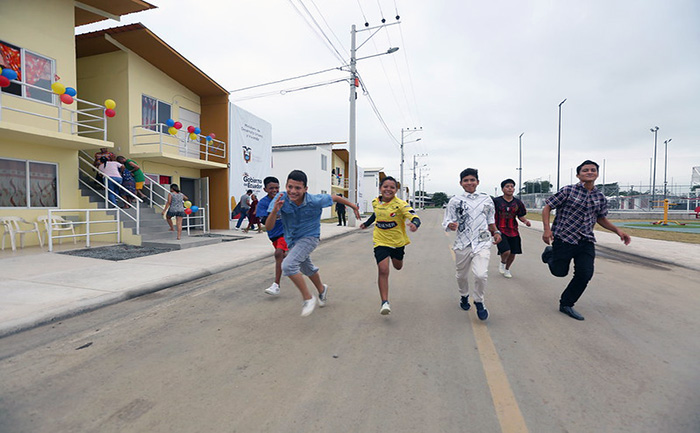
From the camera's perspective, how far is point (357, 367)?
3.10 meters

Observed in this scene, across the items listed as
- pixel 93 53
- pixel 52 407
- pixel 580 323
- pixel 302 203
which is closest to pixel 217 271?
pixel 302 203

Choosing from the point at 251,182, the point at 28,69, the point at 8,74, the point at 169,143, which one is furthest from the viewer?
the point at 251,182

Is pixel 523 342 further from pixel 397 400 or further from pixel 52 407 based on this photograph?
pixel 52 407

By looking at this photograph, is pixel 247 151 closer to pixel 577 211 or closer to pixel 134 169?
pixel 134 169

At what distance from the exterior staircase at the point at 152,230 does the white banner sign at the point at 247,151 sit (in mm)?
4617

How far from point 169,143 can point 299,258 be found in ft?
41.3

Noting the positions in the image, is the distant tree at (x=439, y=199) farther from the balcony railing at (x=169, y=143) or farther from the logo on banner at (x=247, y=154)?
the balcony railing at (x=169, y=143)

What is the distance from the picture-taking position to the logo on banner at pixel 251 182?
690 inches

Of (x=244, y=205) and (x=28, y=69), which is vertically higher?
(x=28, y=69)

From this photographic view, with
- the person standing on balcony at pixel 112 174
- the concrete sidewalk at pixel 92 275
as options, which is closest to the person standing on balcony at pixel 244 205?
the person standing on balcony at pixel 112 174

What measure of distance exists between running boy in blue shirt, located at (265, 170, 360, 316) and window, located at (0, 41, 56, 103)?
9068 mm

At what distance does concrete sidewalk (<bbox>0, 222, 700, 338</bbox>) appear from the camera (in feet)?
15.0

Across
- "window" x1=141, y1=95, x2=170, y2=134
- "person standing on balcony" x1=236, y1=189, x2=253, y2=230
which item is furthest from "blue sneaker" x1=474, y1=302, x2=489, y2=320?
"window" x1=141, y1=95, x2=170, y2=134

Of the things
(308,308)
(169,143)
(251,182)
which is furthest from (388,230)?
(251,182)
